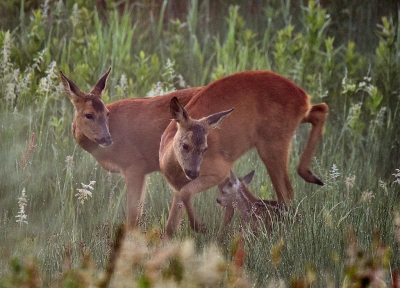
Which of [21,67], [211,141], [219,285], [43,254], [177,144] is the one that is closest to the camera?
[219,285]

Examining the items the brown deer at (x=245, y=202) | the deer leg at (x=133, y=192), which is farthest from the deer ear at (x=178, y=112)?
the deer leg at (x=133, y=192)

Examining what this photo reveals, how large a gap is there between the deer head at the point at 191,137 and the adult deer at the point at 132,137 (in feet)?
2.90

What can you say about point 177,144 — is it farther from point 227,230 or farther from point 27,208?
point 27,208

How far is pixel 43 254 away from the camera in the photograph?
13.3 feet

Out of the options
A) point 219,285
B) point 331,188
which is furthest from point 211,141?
point 219,285

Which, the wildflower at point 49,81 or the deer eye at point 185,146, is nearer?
the deer eye at point 185,146

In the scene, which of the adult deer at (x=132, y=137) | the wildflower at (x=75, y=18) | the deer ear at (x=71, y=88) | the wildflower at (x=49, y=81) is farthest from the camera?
the wildflower at (x=75, y=18)

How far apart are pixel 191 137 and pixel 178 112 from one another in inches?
7.9

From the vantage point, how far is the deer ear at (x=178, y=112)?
15.7 feet

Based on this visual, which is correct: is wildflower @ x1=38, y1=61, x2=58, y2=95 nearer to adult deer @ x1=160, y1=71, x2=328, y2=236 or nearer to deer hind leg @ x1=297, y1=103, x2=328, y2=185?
adult deer @ x1=160, y1=71, x2=328, y2=236

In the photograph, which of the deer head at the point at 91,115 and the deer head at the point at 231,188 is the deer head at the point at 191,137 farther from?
the deer head at the point at 91,115

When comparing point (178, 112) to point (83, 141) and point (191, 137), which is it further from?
point (83, 141)

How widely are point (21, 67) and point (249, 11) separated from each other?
4.00 meters

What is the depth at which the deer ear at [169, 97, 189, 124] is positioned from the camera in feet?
15.7
